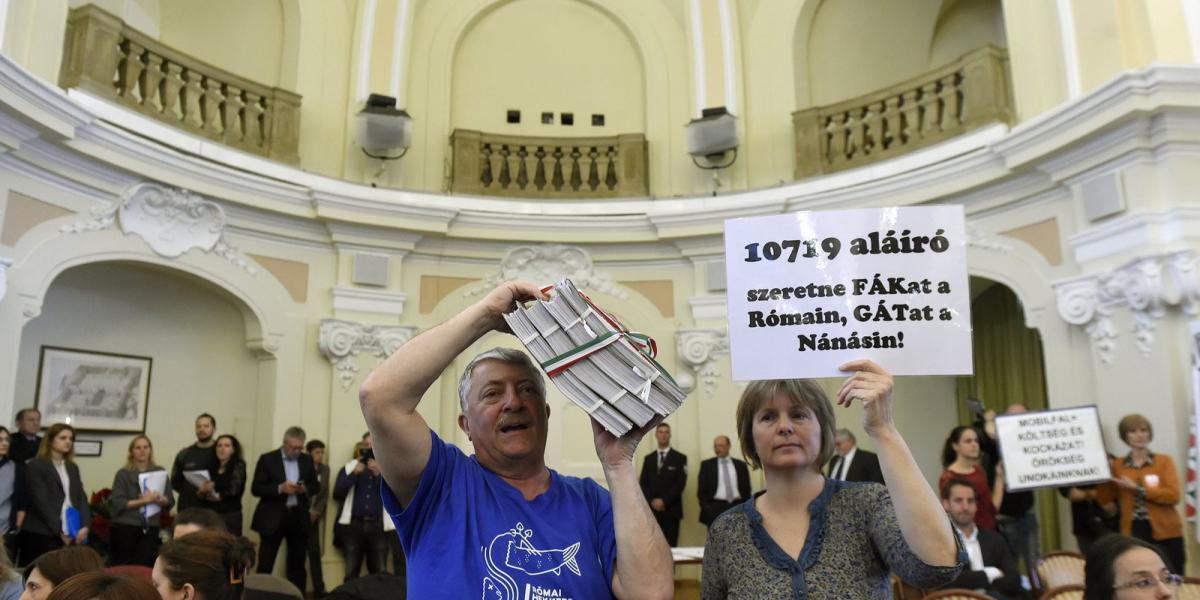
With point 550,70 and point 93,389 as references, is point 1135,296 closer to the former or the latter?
point 550,70

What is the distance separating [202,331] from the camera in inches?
323

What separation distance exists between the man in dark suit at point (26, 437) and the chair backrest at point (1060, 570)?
19.9 ft

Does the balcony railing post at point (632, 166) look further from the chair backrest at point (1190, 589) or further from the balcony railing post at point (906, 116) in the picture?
the chair backrest at point (1190, 589)

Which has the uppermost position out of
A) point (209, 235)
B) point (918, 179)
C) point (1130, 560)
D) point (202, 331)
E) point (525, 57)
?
point (525, 57)

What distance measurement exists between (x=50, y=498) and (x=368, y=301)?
3354 millimetres

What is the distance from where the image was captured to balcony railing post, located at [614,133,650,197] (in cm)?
921

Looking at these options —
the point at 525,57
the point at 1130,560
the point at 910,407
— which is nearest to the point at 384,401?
the point at 1130,560

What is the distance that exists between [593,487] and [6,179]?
6.03 m

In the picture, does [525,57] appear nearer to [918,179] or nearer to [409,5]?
[409,5]

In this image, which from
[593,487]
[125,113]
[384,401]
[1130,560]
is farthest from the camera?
[125,113]

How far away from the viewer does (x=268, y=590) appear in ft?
10.9

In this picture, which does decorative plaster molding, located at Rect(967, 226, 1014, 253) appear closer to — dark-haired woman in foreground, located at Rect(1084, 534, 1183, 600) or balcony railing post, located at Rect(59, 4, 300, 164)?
dark-haired woman in foreground, located at Rect(1084, 534, 1183, 600)

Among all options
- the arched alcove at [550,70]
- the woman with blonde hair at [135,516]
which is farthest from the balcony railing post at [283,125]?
the woman with blonde hair at [135,516]

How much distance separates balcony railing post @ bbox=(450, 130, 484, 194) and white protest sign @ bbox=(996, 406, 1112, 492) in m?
5.45
